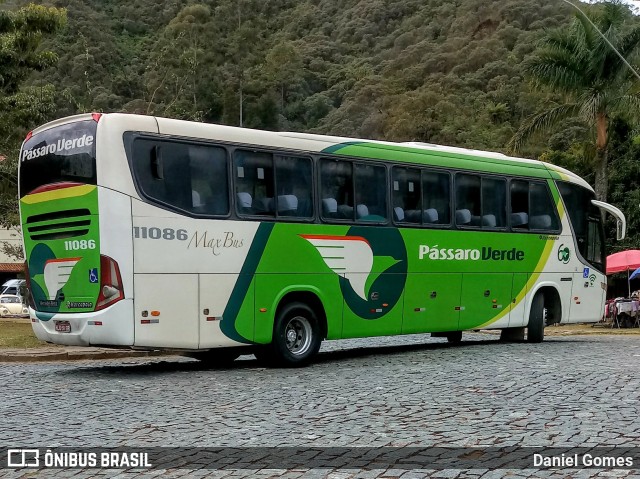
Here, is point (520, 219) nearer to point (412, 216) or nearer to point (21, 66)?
point (412, 216)

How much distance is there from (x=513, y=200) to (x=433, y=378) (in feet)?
23.3

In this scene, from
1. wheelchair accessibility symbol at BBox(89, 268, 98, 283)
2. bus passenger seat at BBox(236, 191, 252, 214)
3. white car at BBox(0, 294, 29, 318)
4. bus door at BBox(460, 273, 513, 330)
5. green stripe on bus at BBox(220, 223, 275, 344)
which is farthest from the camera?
white car at BBox(0, 294, 29, 318)

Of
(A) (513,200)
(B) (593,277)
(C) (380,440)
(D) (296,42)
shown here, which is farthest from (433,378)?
(D) (296,42)

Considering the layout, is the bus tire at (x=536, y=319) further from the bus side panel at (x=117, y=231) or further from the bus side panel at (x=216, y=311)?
the bus side panel at (x=117, y=231)

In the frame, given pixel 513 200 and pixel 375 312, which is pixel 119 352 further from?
pixel 513 200

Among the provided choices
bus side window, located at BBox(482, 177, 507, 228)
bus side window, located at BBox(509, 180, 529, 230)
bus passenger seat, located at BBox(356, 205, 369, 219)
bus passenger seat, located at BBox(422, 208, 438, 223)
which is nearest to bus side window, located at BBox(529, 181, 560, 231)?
bus side window, located at BBox(509, 180, 529, 230)

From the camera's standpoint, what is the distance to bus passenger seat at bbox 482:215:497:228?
16.9 meters

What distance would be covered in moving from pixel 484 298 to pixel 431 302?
1.60 metres

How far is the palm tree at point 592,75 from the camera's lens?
108 feet

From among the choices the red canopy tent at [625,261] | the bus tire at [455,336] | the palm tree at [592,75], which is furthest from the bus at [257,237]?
the palm tree at [592,75]

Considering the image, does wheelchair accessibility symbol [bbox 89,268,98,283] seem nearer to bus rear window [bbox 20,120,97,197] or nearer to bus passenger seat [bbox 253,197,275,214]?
bus rear window [bbox 20,120,97,197]

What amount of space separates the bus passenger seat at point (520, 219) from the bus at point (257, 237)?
5cm

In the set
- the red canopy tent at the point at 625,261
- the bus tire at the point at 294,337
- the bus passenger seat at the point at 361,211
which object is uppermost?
the bus passenger seat at the point at 361,211

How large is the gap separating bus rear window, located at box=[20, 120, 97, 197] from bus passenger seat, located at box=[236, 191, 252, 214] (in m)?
2.21
